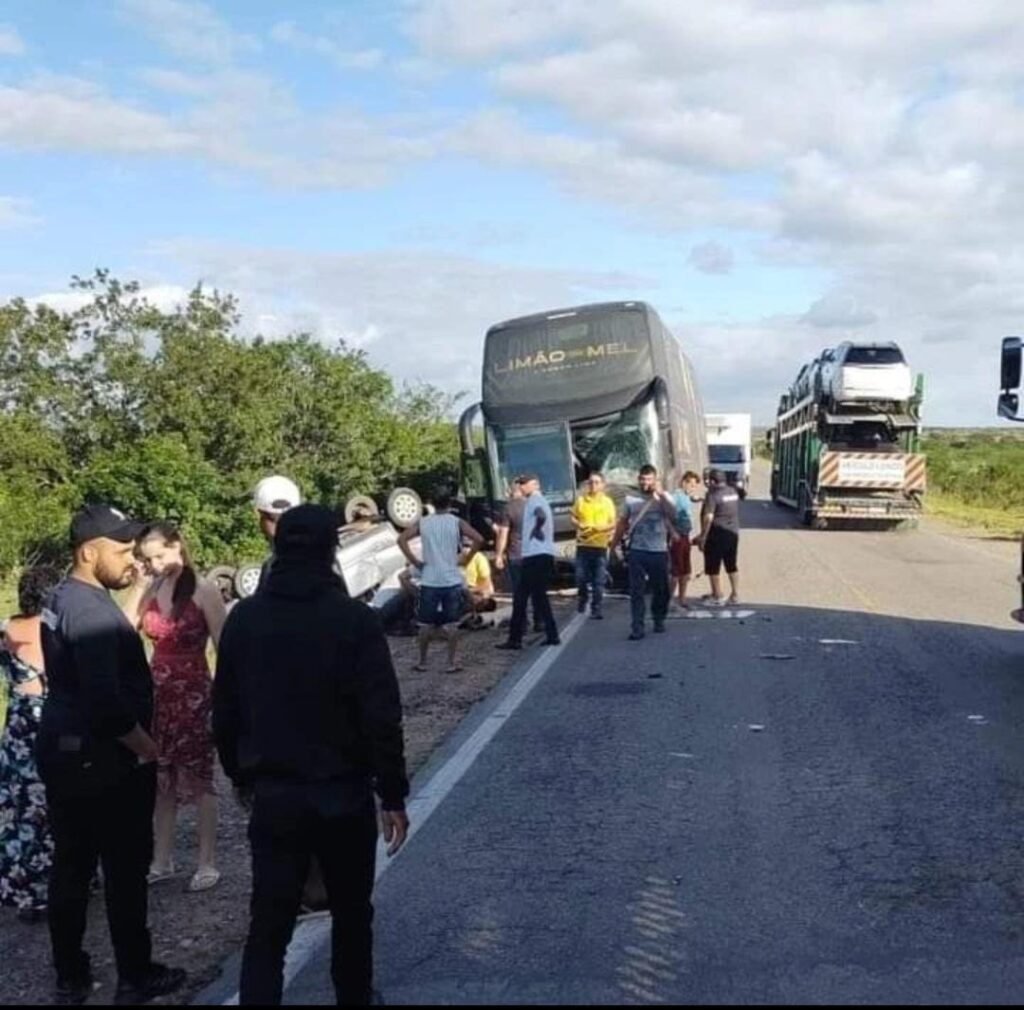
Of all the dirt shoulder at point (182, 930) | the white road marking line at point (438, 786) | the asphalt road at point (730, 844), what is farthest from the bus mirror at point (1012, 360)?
the dirt shoulder at point (182, 930)

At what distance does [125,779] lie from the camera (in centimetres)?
485

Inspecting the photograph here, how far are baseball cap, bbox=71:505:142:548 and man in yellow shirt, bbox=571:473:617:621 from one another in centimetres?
1040

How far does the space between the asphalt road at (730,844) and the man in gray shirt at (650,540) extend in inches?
67.3

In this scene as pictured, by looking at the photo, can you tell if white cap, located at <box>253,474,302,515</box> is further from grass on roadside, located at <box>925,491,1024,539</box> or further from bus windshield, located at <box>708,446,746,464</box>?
bus windshield, located at <box>708,446,746,464</box>

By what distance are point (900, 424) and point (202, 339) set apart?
15.4 metres

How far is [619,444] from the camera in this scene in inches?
790

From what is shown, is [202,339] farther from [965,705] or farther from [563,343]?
[965,705]

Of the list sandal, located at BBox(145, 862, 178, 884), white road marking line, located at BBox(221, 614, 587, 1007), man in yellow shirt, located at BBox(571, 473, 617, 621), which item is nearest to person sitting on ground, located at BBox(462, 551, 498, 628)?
man in yellow shirt, located at BBox(571, 473, 617, 621)

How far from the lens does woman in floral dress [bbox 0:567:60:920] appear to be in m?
5.65

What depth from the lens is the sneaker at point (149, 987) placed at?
16.0 feet

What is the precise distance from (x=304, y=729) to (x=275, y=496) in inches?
101

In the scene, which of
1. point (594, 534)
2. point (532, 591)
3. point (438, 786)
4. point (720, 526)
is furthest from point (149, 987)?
point (720, 526)

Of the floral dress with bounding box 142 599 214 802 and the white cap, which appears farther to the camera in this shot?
the white cap

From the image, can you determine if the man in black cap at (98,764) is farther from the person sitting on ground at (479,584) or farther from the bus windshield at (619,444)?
the bus windshield at (619,444)
